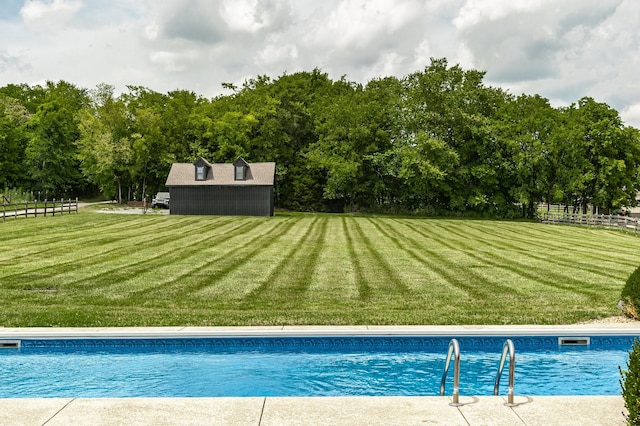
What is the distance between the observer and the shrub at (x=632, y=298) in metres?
11.7

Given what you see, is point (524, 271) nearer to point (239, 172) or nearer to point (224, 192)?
point (224, 192)

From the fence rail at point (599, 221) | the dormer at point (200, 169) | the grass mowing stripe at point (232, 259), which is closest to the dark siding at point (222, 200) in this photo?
the dormer at point (200, 169)

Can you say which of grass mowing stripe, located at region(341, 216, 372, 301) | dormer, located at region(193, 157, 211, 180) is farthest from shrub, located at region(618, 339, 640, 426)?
dormer, located at region(193, 157, 211, 180)

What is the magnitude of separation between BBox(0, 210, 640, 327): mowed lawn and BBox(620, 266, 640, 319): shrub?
1.51ft

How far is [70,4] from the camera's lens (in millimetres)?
18906

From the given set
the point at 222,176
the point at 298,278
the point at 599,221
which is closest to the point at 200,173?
the point at 222,176

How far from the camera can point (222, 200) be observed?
173 ft

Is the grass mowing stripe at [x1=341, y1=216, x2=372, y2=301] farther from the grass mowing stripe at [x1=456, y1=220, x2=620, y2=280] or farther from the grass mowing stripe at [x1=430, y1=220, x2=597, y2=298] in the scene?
the grass mowing stripe at [x1=456, y1=220, x2=620, y2=280]

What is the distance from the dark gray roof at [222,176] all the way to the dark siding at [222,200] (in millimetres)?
438

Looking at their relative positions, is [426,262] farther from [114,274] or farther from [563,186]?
[563,186]

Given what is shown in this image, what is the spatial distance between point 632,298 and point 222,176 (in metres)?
45.5

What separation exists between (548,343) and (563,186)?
4966 centimetres

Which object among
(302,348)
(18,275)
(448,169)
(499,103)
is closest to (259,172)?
(448,169)

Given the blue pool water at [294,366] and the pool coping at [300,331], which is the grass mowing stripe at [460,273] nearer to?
the pool coping at [300,331]
